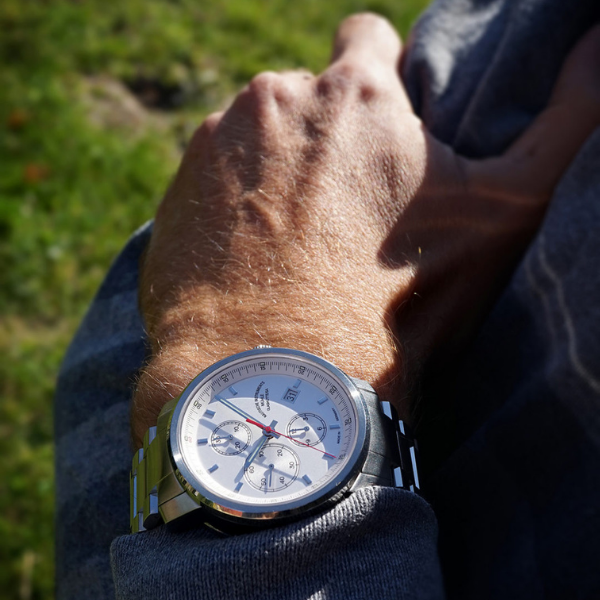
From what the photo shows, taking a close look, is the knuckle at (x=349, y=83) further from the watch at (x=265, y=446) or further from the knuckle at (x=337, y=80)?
the watch at (x=265, y=446)

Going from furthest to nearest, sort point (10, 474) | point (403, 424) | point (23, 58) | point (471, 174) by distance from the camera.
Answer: point (23, 58)
point (10, 474)
point (471, 174)
point (403, 424)

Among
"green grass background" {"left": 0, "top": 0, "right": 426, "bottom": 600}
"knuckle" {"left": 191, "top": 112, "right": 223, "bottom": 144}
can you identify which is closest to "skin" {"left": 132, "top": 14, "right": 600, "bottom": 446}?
"knuckle" {"left": 191, "top": 112, "right": 223, "bottom": 144}

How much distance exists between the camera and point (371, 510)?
41.0 inches

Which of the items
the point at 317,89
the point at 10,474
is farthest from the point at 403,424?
the point at 10,474

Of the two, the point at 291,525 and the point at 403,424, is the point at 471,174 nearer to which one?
the point at 403,424

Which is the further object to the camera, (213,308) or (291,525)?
(213,308)

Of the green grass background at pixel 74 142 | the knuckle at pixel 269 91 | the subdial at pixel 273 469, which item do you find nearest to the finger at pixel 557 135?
the knuckle at pixel 269 91

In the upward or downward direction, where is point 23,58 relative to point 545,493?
downward

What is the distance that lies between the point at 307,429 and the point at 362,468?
12cm

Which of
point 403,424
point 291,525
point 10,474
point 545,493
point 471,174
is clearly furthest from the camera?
point 10,474

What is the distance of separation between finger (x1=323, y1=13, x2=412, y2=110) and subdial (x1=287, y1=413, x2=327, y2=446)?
89cm

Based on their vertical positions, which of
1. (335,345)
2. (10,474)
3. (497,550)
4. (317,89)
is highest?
(317,89)

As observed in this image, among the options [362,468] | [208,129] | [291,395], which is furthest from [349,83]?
[362,468]

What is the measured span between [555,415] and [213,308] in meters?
0.70
